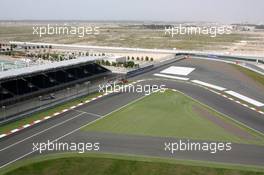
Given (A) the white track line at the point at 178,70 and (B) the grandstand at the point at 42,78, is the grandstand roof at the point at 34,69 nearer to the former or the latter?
(B) the grandstand at the point at 42,78

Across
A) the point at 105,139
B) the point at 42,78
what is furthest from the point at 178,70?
the point at 105,139

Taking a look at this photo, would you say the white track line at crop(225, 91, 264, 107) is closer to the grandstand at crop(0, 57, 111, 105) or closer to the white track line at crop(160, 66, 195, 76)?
the white track line at crop(160, 66, 195, 76)

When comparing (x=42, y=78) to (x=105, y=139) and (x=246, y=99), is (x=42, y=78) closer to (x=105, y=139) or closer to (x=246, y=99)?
(x=105, y=139)

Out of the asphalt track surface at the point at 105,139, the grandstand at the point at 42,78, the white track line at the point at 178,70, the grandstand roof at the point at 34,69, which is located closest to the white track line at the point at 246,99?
the asphalt track surface at the point at 105,139

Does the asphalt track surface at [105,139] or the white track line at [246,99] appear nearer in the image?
the asphalt track surface at [105,139]

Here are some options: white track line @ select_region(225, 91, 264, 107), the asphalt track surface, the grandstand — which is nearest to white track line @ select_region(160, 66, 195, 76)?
the grandstand

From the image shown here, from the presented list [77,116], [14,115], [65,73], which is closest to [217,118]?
[77,116]
